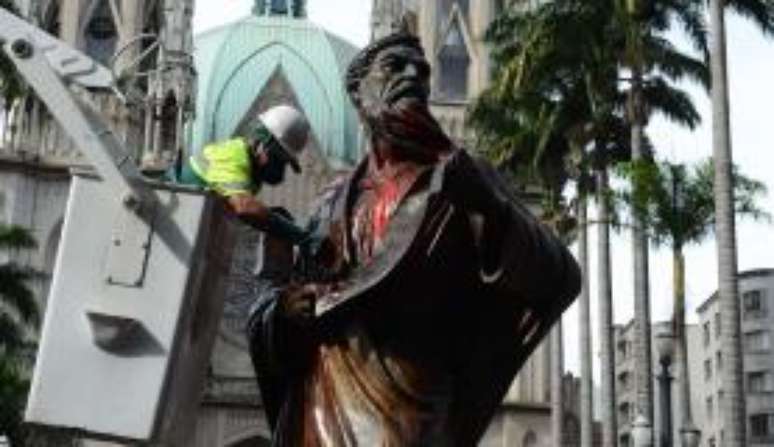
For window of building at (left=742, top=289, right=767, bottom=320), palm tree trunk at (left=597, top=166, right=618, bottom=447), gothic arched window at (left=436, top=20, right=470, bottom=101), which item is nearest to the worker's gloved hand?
palm tree trunk at (left=597, top=166, right=618, bottom=447)

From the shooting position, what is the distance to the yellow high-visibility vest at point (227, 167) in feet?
12.7

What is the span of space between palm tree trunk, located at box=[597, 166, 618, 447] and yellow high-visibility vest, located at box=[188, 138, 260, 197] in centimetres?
2274

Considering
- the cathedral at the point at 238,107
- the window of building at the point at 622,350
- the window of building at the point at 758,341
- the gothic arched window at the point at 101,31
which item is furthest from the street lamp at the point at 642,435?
the window of building at the point at 622,350

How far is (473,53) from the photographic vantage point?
48.4m

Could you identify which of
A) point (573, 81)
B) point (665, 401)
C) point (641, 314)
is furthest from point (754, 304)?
point (665, 401)

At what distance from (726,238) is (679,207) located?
5648 millimetres

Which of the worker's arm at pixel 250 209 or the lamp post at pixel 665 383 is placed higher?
the lamp post at pixel 665 383

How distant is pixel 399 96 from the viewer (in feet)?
13.3

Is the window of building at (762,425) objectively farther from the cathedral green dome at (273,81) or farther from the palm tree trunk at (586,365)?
the palm tree trunk at (586,365)

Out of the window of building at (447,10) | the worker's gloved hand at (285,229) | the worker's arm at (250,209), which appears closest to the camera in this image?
the worker's arm at (250,209)

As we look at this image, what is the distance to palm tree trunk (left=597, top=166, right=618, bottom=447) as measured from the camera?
1041 inches

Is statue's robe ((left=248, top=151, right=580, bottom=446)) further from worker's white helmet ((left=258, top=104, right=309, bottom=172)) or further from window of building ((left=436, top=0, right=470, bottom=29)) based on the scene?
window of building ((left=436, top=0, right=470, bottom=29))

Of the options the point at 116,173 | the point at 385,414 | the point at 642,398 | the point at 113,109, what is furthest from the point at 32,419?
the point at 113,109

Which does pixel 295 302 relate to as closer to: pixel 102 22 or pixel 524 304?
pixel 524 304
